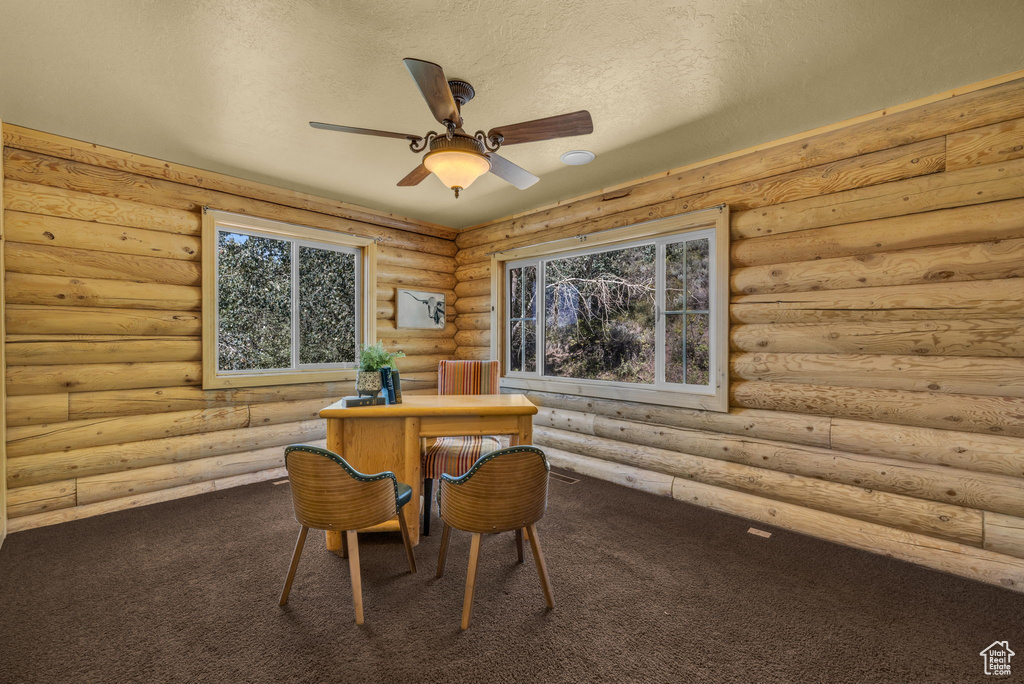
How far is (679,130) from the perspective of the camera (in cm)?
306

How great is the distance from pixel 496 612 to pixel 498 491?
0.67m

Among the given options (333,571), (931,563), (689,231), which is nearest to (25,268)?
(333,571)

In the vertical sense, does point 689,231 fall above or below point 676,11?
below

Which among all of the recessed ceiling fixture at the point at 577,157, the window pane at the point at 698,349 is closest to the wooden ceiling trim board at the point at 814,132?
the recessed ceiling fixture at the point at 577,157

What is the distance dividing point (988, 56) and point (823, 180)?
0.91 metres

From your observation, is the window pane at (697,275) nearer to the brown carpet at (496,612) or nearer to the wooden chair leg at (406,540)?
the brown carpet at (496,612)

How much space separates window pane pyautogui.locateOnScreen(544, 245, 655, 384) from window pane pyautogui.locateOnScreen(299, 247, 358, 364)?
2.28 meters

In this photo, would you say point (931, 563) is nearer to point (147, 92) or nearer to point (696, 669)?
point (696, 669)

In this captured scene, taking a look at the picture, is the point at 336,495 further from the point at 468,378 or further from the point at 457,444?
the point at 468,378

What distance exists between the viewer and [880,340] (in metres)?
2.77

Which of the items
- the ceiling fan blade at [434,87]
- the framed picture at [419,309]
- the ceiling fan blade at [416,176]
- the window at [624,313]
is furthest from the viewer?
the framed picture at [419,309]

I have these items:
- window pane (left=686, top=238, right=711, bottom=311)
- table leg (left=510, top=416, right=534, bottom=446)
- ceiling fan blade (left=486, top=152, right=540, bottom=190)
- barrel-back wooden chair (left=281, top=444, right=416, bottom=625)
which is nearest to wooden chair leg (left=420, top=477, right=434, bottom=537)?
table leg (left=510, top=416, right=534, bottom=446)

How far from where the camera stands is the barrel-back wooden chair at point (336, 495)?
201 cm

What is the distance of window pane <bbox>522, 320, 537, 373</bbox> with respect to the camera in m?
5.17
